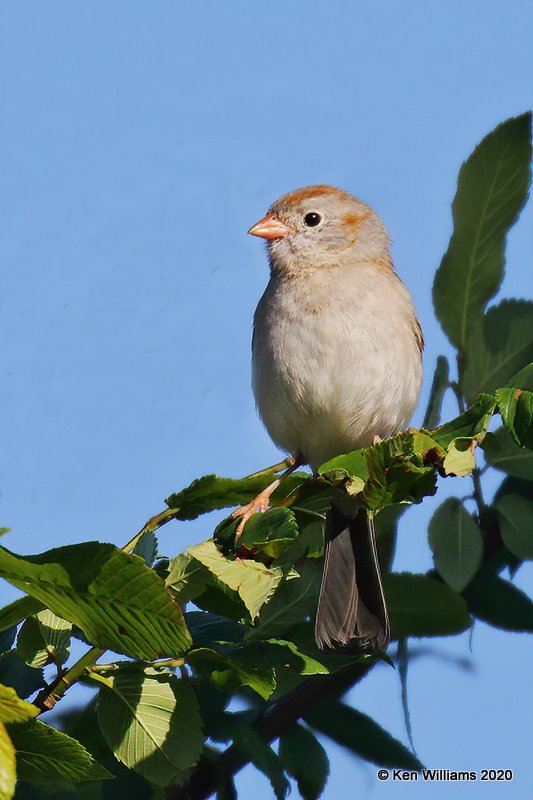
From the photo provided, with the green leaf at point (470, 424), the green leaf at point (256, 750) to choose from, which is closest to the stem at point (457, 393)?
the green leaf at point (470, 424)

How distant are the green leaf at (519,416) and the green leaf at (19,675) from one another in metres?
1.00

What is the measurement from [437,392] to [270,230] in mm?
1790

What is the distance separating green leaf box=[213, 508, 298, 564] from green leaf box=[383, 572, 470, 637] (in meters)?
0.49

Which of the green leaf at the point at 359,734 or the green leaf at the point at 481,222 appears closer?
the green leaf at the point at 359,734

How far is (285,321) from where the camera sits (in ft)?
12.4

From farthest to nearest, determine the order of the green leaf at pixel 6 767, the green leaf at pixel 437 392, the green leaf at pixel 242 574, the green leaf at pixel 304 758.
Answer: the green leaf at pixel 437 392 → the green leaf at pixel 304 758 → the green leaf at pixel 242 574 → the green leaf at pixel 6 767

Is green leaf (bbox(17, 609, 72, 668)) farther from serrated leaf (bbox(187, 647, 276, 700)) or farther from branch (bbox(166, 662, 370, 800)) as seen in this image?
branch (bbox(166, 662, 370, 800))

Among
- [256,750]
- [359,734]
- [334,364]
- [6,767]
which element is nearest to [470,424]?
[256,750]

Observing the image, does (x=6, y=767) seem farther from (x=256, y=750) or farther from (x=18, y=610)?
(x=256, y=750)

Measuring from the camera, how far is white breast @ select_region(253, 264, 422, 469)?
3.68 metres

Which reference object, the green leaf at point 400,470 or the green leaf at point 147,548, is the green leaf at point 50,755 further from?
the green leaf at point 400,470

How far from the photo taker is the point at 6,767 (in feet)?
4.84

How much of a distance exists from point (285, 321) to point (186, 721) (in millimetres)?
2143

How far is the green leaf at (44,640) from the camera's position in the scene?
6.19 ft
